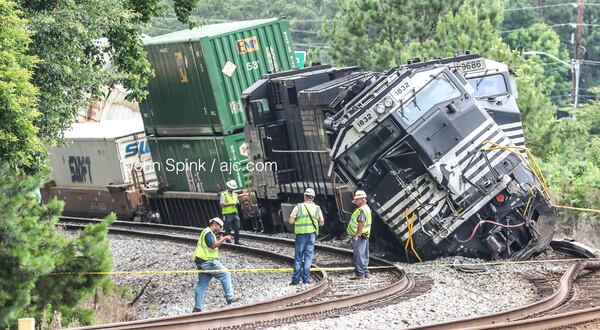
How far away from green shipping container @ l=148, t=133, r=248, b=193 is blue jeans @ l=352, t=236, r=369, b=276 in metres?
7.42

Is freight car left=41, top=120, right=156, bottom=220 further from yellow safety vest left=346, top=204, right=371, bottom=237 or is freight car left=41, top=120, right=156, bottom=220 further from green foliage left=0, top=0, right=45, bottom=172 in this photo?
green foliage left=0, top=0, right=45, bottom=172

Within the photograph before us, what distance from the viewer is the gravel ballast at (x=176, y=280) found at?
14.7 metres

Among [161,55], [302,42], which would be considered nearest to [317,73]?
[161,55]

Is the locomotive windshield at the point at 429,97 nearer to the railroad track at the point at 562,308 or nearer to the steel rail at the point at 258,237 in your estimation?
the steel rail at the point at 258,237

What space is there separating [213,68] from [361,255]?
8.64 metres

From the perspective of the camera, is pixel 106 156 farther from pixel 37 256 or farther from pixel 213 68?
pixel 37 256

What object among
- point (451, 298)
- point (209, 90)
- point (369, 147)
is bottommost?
point (451, 298)

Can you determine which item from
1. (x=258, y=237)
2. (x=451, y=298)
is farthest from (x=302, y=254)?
(x=258, y=237)

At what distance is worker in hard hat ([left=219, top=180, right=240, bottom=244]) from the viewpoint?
19.6 metres

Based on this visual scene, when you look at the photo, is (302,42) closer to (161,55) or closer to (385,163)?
(161,55)

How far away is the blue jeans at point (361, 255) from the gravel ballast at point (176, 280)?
1.09 meters

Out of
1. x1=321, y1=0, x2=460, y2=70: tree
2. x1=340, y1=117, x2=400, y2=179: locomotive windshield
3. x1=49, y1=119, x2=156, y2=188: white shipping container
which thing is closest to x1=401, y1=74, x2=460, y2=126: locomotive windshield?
x1=340, y1=117, x2=400, y2=179: locomotive windshield

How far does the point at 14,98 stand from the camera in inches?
457

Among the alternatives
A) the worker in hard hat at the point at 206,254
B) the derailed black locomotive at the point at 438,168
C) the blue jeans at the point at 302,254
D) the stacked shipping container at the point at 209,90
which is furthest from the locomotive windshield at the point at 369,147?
the stacked shipping container at the point at 209,90
